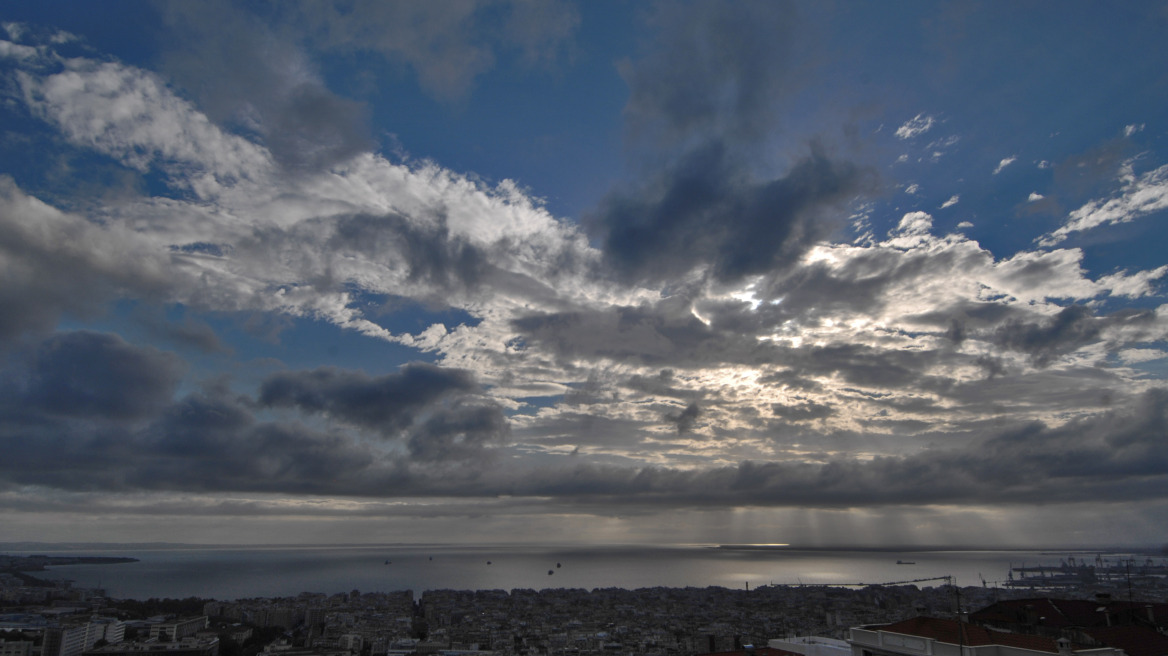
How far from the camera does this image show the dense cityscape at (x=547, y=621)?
2252 centimetres

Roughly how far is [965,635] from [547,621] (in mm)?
48866

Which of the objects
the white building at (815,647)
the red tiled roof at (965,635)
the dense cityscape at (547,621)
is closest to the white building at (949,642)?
the red tiled roof at (965,635)

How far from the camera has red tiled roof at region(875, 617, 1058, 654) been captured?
48.3ft

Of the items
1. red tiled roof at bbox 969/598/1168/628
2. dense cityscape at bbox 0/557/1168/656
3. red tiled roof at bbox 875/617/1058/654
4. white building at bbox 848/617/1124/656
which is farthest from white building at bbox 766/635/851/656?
red tiled roof at bbox 969/598/1168/628

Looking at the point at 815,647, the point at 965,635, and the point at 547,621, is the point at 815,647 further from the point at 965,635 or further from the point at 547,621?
the point at 547,621

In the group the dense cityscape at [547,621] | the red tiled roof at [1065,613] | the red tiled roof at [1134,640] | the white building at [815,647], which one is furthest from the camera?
the dense cityscape at [547,621]

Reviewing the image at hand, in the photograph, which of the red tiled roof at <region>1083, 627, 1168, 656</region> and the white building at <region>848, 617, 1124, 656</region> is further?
the red tiled roof at <region>1083, 627, 1168, 656</region>

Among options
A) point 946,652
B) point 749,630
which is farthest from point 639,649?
point 946,652

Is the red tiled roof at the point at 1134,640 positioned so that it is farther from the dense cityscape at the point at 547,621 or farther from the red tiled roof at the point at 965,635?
the red tiled roof at the point at 965,635

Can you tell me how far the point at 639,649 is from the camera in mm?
40094

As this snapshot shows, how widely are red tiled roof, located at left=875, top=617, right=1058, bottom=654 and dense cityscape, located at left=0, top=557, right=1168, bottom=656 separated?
123mm

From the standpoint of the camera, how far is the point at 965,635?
612 inches

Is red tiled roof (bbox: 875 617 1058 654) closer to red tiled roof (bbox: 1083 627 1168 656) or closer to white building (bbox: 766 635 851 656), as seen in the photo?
red tiled roof (bbox: 1083 627 1168 656)

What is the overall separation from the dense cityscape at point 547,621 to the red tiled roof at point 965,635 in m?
0.12
